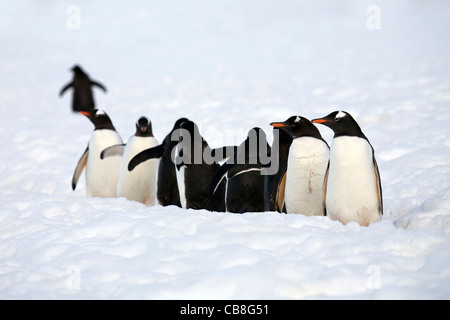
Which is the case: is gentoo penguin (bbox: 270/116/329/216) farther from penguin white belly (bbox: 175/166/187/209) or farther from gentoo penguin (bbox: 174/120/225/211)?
penguin white belly (bbox: 175/166/187/209)

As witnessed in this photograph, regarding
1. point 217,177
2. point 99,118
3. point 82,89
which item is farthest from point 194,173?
point 82,89

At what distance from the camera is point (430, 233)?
278 centimetres

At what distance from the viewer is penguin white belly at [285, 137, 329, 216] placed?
145 inches

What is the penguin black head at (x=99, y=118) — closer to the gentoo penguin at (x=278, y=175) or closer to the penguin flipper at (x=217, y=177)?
the penguin flipper at (x=217, y=177)

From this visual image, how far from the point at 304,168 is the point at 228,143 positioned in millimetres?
3692

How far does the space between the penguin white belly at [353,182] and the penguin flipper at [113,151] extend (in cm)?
257

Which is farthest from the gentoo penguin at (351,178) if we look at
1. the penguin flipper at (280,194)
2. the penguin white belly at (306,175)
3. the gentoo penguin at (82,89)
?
the gentoo penguin at (82,89)

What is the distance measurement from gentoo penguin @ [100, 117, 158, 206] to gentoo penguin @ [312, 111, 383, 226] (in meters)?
2.05

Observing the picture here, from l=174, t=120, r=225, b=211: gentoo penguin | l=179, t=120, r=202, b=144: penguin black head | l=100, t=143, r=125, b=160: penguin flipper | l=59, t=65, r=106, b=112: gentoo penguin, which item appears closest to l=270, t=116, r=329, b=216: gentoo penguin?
l=174, t=120, r=225, b=211: gentoo penguin

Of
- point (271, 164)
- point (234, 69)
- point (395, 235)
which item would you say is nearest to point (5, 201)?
point (271, 164)

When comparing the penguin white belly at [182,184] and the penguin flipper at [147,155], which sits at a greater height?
the penguin flipper at [147,155]

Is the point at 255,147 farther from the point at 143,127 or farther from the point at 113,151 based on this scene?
the point at 113,151

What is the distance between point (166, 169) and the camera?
465 cm

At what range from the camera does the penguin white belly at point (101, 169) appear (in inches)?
212
